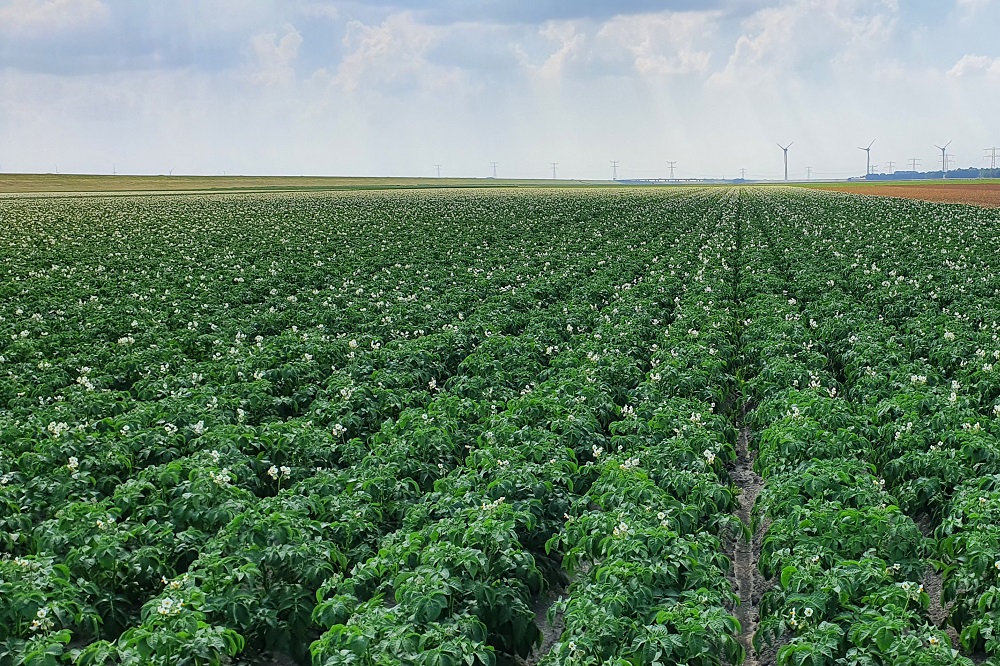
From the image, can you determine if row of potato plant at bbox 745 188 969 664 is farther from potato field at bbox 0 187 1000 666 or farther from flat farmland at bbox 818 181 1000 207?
flat farmland at bbox 818 181 1000 207

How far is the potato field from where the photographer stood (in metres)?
5.65

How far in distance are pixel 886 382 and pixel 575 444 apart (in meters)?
5.18

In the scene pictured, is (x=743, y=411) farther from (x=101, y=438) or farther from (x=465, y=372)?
(x=101, y=438)

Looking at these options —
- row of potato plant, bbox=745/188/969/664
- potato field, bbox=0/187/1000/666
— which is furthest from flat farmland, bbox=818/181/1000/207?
row of potato plant, bbox=745/188/969/664

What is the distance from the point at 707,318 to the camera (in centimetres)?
1672

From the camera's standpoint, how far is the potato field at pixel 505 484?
223 inches

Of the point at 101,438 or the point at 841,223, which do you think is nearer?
the point at 101,438

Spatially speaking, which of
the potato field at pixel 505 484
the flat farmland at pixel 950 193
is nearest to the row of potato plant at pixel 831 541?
the potato field at pixel 505 484

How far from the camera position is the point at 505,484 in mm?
7703

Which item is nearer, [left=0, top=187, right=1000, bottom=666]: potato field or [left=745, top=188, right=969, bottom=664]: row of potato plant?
[left=745, top=188, right=969, bottom=664]: row of potato plant

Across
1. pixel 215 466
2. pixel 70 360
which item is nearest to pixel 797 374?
pixel 215 466

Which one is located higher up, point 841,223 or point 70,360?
point 841,223

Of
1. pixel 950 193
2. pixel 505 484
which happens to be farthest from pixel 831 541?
pixel 950 193

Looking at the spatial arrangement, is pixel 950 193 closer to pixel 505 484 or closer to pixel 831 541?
pixel 831 541
